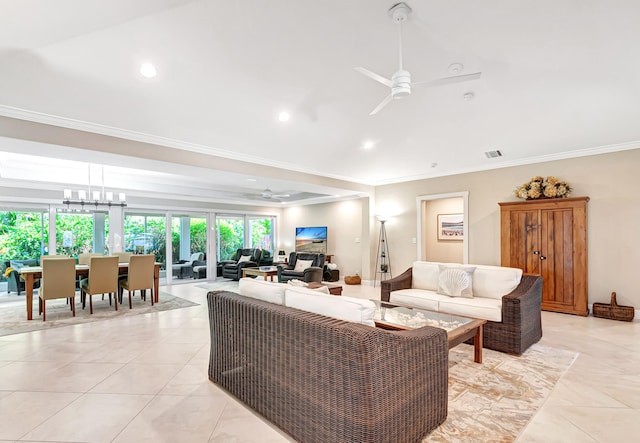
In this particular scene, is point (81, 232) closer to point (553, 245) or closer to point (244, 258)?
point (244, 258)

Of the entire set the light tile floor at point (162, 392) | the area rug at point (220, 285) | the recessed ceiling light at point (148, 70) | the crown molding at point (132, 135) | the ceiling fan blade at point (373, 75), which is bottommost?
the area rug at point (220, 285)

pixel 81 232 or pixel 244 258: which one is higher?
pixel 81 232

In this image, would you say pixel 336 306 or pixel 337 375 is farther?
pixel 336 306

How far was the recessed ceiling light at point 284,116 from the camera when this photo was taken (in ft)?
14.7

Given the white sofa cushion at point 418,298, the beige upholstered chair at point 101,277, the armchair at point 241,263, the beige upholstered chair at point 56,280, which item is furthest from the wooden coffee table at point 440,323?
the armchair at point 241,263

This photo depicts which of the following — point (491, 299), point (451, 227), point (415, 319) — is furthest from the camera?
point (451, 227)

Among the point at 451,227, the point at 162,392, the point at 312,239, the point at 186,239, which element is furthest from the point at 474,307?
the point at 186,239

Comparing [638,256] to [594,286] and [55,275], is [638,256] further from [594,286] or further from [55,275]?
[55,275]

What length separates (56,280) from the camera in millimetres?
5047

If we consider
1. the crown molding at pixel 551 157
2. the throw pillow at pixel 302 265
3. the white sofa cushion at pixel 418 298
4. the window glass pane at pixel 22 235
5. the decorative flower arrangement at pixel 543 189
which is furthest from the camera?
the throw pillow at pixel 302 265

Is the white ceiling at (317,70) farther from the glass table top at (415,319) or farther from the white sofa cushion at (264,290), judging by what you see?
the glass table top at (415,319)

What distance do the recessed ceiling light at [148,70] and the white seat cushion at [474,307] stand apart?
4.18 m

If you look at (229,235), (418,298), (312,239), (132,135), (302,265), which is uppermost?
(132,135)

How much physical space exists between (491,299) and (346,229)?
17.7ft
